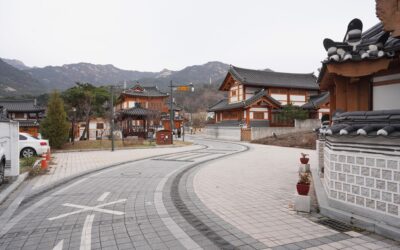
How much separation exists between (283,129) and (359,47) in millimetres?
31098

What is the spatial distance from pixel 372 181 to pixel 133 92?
50721 millimetres

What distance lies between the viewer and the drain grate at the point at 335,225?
5.20m

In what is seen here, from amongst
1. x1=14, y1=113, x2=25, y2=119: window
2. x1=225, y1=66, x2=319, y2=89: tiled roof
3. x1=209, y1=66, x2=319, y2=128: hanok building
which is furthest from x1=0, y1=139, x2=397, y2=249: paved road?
x1=14, y1=113, x2=25, y2=119: window

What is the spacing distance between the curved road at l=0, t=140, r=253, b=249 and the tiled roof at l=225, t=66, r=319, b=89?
31.6m

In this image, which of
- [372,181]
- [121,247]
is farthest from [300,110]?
[121,247]

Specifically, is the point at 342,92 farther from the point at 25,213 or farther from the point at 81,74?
the point at 81,74

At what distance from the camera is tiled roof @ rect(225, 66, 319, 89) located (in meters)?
A: 39.2

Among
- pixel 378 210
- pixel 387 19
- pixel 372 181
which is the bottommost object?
pixel 378 210

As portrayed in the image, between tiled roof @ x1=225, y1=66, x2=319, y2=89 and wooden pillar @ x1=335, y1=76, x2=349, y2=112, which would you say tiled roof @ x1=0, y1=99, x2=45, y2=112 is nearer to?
tiled roof @ x1=225, y1=66, x2=319, y2=89

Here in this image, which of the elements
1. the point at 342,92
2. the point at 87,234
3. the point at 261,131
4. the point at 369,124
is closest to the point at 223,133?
the point at 261,131

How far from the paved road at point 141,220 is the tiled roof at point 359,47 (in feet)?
11.0

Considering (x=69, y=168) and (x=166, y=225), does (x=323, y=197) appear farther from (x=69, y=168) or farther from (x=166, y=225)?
(x=69, y=168)

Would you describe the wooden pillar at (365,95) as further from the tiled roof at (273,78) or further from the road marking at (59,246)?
the tiled roof at (273,78)

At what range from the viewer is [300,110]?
36.6 metres
